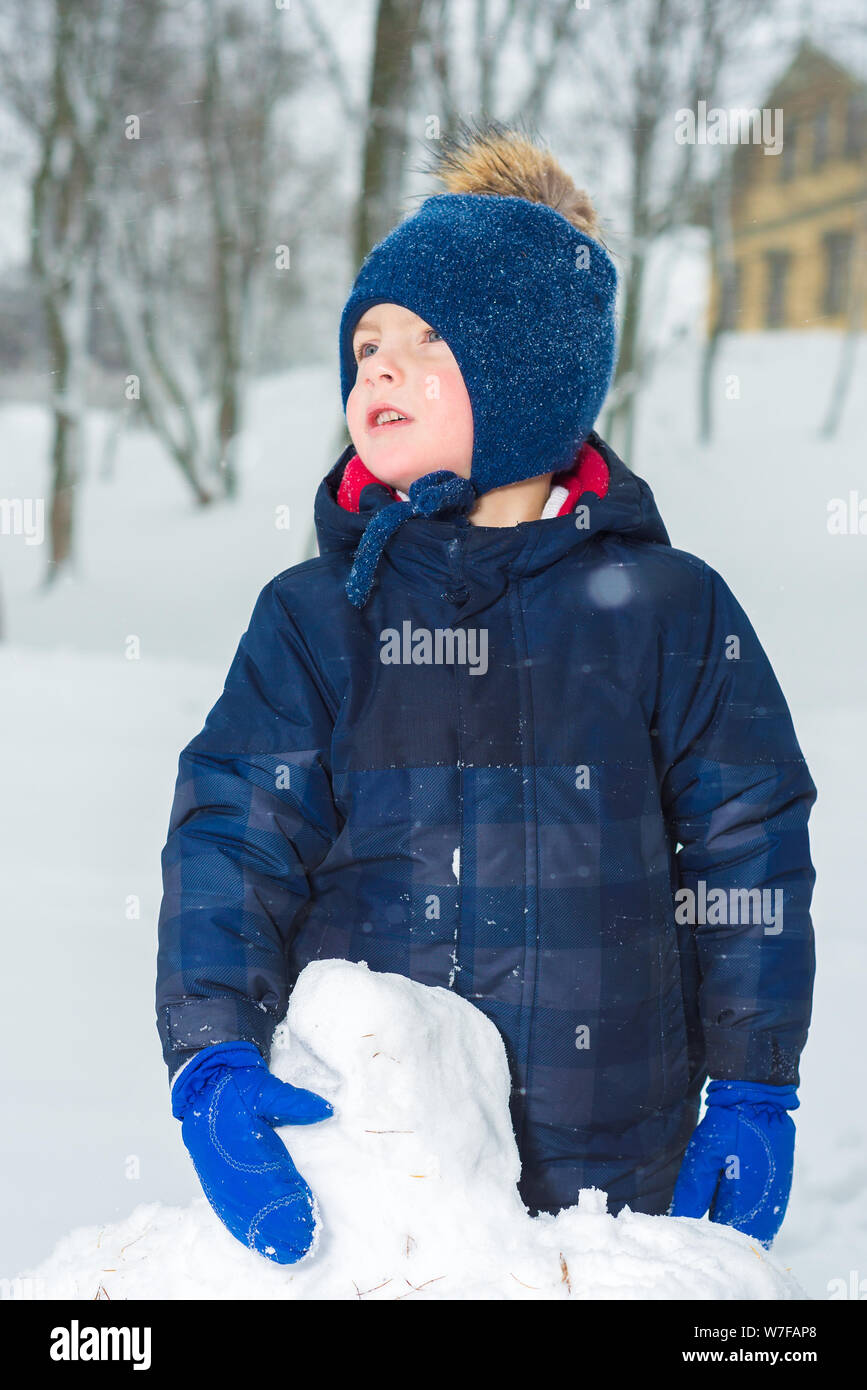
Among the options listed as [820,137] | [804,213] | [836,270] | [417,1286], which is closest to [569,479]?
[417,1286]

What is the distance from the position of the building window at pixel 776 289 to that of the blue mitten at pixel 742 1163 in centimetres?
1228

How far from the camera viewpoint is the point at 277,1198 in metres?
1.29

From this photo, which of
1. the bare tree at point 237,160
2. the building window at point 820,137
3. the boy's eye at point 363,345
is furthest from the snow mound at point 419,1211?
the building window at point 820,137

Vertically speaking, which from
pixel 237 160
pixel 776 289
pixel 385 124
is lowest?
pixel 385 124

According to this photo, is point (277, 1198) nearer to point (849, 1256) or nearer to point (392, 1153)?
point (392, 1153)

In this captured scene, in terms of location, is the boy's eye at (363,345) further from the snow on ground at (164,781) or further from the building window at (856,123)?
the building window at (856,123)

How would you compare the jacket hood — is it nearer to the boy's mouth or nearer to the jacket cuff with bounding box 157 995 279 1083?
the boy's mouth

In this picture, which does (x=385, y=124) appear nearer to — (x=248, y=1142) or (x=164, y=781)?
(x=164, y=781)

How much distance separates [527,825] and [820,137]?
395 inches

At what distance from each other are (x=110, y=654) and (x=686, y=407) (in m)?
6.05

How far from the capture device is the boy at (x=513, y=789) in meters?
1.46

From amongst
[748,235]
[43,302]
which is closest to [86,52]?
[43,302]

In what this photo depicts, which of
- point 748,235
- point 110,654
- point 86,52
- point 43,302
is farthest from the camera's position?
point 748,235

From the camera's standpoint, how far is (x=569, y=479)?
177cm
